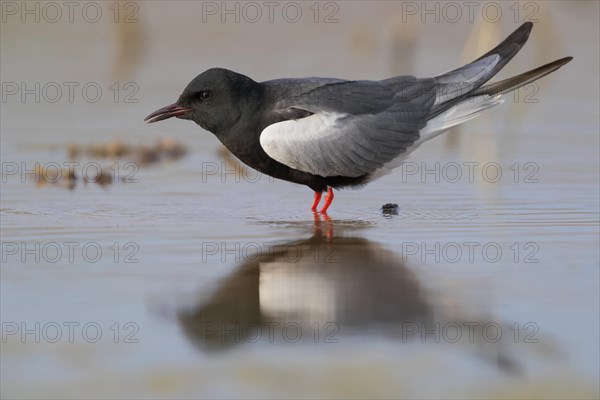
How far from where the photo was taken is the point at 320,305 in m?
5.71

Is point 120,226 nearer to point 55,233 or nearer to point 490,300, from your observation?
point 55,233

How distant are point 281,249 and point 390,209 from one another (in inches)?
48.5

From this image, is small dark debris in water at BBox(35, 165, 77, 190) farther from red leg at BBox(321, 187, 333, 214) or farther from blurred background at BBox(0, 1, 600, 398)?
red leg at BBox(321, 187, 333, 214)

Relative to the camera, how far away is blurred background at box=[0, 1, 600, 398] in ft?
16.2

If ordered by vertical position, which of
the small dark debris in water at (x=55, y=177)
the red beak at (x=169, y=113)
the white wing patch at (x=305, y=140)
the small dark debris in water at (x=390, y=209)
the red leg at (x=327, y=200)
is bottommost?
the small dark debris in water at (x=390, y=209)

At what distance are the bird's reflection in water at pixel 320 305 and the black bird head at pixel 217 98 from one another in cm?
134

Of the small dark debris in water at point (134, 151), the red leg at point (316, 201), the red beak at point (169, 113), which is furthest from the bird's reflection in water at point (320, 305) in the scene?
the small dark debris in water at point (134, 151)

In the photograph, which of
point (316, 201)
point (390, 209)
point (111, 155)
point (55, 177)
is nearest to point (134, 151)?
point (111, 155)

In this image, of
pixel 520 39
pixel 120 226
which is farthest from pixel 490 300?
pixel 520 39

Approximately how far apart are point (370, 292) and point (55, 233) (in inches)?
84.9

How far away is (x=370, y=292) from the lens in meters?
5.93

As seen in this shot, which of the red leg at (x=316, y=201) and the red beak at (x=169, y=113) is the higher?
the red beak at (x=169, y=113)

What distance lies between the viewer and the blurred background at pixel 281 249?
4945 millimetres

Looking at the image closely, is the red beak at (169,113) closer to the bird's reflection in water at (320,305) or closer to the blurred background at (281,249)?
the blurred background at (281,249)
